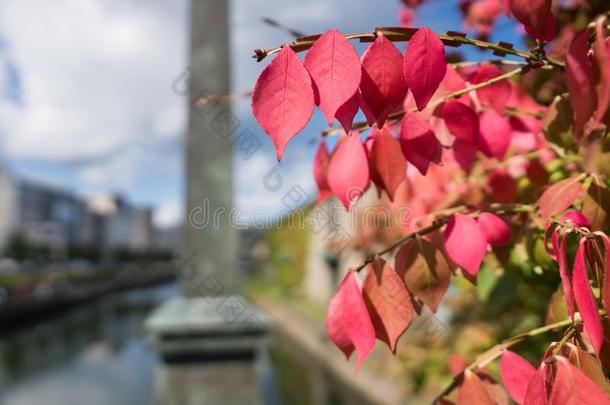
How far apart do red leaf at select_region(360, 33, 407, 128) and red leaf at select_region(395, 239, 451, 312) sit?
0.77ft

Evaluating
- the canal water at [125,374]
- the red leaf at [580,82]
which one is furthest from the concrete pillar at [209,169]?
the red leaf at [580,82]

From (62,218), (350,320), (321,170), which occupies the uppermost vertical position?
(321,170)

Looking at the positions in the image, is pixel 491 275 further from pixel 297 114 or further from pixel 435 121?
pixel 297 114

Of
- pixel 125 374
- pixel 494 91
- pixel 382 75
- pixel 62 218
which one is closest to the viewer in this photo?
pixel 382 75

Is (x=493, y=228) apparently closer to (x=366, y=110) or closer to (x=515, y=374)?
(x=515, y=374)

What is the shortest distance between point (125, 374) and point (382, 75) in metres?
15.6

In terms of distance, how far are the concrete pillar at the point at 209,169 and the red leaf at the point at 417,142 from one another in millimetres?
2274

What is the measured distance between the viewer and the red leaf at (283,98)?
53cm

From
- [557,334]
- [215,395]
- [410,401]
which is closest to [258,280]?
[410,401]

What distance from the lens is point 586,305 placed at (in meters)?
0.50

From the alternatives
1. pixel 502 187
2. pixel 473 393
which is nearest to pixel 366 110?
pixel 473 393

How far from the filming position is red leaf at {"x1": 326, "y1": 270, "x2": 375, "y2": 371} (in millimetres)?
629

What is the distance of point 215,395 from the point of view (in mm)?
2680

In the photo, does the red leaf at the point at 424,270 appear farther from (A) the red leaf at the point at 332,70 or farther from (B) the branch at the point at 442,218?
(A) the red leaf at the point at 332,70
